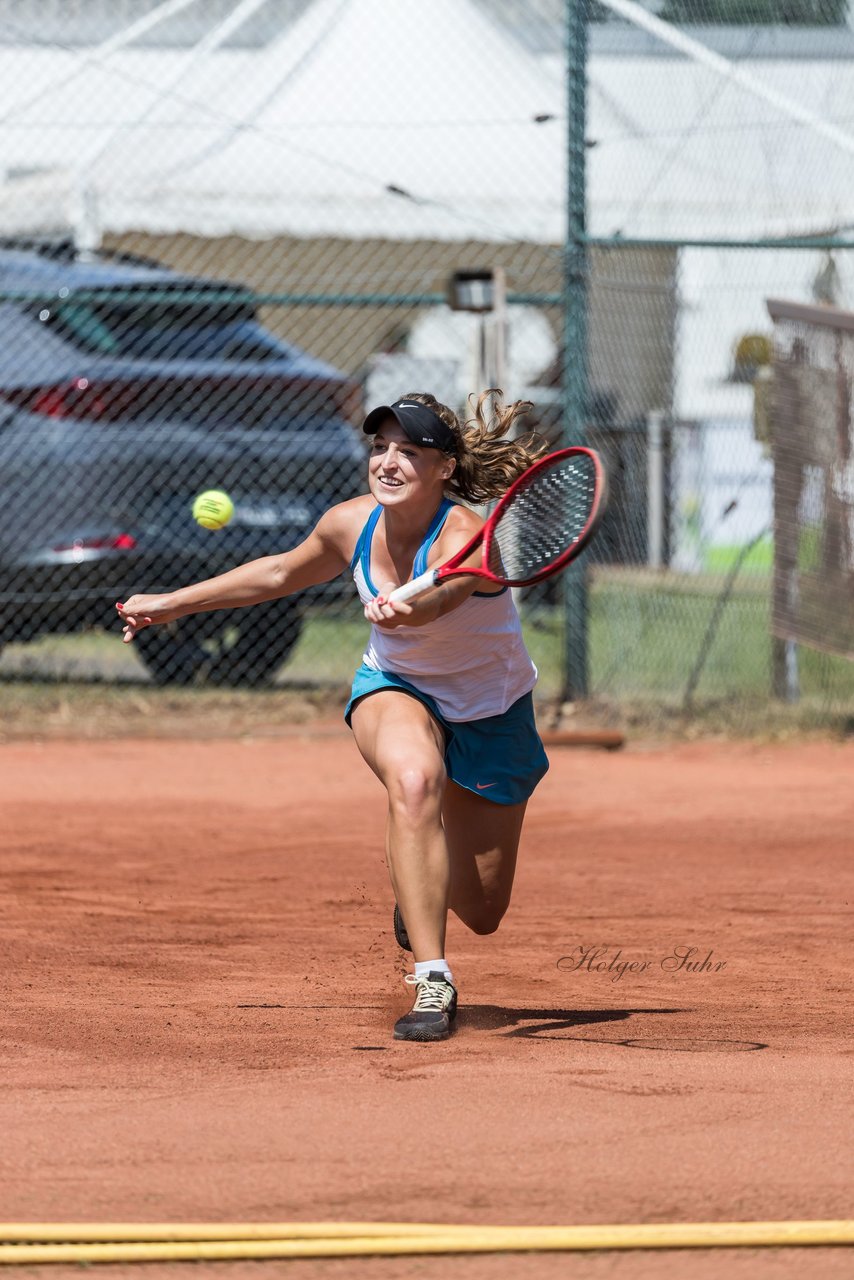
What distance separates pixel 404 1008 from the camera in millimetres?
4590

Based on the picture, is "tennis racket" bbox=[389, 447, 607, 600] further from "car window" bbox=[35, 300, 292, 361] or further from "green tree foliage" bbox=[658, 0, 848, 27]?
"green tree foliage" bbox=[658, 0, 848, 27]

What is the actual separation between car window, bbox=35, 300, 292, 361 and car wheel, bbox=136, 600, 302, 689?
4.52 feet

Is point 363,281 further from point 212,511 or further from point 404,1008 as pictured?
point 404,1008

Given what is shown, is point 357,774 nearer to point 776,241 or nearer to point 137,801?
point 137,801

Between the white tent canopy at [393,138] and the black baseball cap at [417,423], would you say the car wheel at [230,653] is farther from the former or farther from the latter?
the black baseball cap at [417,423]

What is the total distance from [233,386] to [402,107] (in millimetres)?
2372

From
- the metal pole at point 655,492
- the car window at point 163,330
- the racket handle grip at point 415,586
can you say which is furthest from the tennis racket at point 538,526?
the metal pole at point 655,492

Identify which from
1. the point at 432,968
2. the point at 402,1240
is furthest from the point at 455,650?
the point at 402,1240

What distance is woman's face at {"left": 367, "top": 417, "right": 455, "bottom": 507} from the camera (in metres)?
4.43

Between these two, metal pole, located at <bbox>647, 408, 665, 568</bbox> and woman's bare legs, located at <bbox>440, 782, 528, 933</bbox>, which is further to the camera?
metal pole, located at <bbox>647, 408, 665, 568</bbox>

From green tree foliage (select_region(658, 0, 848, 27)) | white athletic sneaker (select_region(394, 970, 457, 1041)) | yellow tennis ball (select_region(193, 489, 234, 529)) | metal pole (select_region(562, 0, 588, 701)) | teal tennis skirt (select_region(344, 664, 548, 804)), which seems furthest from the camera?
green tree foliage (select_region(658, 0, 848, 27))

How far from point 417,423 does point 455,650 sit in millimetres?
576

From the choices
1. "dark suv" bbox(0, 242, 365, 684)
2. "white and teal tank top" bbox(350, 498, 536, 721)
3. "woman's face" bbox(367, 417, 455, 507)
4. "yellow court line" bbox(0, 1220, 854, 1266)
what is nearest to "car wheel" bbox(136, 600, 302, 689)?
"dark suv" bbox(0, 242, 365, 684)

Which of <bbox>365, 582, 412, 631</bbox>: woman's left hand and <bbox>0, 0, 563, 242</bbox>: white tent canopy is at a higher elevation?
<bbox>0, 0, 563, 242</bbox>: white tent canopy
